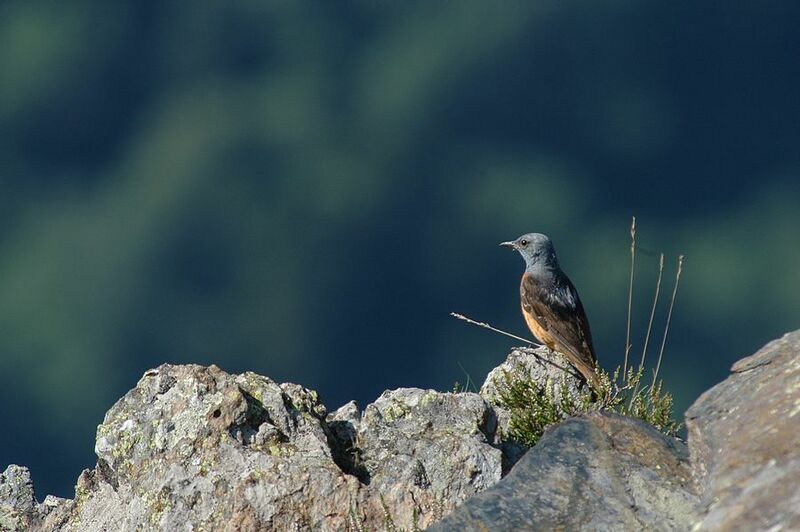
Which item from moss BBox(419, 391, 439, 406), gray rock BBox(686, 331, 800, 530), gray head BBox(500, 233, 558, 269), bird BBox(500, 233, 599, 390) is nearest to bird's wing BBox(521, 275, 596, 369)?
bird BBox(500, 233, 599, 390)

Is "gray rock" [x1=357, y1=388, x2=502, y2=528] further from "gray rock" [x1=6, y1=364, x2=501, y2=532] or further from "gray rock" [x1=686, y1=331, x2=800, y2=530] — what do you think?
"gray rock" [x1=686, y1=331, x2=800, y2=530]

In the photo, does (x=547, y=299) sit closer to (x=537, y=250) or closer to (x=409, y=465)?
(x=537, y=250)

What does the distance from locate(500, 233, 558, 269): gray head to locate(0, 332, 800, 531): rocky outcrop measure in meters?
4.26

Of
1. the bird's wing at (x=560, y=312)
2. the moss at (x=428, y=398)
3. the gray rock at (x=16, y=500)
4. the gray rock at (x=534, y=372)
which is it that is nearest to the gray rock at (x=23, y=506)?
the gray rock at (x=16, y=500)

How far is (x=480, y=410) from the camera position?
24.9ft

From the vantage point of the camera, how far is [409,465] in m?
7.02

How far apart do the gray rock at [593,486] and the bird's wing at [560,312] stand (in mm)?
5254

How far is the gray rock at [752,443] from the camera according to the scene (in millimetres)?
4559

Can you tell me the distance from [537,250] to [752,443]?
7.49 meters

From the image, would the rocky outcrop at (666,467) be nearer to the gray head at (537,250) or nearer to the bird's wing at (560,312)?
the bird's wing at (560,312)

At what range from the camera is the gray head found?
41.1 ft

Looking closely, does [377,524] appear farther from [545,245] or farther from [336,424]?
[545,245]

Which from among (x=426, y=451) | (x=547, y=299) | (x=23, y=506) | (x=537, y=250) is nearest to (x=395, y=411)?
(x=426, y=451)

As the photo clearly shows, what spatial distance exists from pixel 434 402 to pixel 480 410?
322 millimetres
